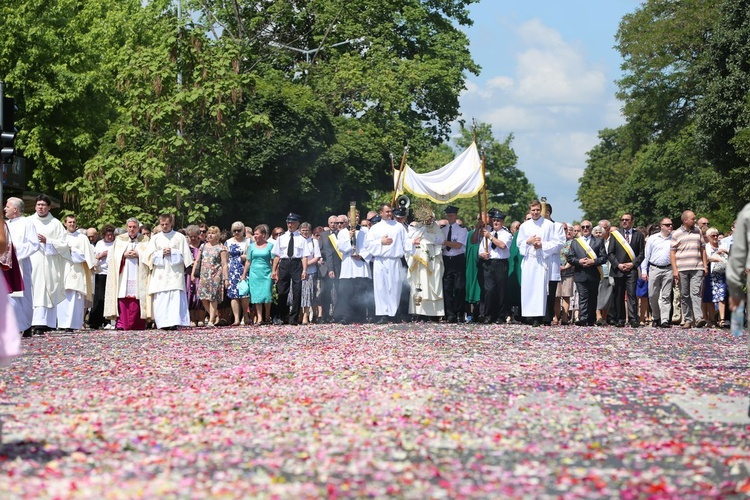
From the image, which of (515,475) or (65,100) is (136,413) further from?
(65,100)

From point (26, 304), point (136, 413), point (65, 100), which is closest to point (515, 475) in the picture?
point (136, 413)

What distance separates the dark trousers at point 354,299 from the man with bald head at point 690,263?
600 centimetres

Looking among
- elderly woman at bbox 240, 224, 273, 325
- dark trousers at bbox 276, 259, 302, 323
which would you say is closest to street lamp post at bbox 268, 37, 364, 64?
dark trousers at bbox 276, 259, 302, 323

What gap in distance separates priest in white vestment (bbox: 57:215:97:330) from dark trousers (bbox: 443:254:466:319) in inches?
259

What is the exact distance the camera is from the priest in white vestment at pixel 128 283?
932 inches

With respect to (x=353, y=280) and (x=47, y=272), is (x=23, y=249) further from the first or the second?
(x=353, y=280)

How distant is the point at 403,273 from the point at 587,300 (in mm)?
3508

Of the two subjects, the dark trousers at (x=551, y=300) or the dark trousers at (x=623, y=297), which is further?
the dark trousers at (x=623, y=297)

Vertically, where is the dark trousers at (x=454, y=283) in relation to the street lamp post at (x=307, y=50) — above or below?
below

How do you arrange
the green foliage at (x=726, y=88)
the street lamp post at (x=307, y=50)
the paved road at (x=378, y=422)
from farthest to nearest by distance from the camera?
the street lamp post at (x=307, y=50)
the green foliage at (x=726, y=88)
the paved road at (x=378, y=422)

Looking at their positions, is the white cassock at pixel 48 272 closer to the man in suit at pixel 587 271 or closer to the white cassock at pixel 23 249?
the white cassock at pixel 23 249

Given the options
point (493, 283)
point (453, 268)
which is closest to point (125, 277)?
point (453, 268)

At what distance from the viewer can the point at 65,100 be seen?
48.7 m

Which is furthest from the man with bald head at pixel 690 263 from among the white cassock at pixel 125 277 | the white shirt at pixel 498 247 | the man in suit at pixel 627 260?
the white cassock at pixel 125 277
